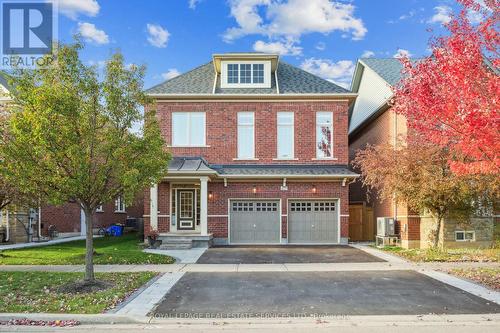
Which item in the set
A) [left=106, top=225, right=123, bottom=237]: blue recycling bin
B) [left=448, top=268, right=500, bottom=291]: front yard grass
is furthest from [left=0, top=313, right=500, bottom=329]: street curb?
[left=106, top=225, right=123, bottom=237]: blue recycling bin

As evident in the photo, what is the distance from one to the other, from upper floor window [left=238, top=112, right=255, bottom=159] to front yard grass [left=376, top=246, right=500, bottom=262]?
25.9 feet

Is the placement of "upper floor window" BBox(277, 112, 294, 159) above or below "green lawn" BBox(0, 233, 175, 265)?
above

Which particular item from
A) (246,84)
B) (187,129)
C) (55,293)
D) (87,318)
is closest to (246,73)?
(246,84)

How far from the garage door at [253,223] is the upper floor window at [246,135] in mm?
2392

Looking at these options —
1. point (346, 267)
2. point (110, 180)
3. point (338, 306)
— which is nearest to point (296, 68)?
point (346, 267)

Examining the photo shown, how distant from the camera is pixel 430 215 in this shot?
17.6 m

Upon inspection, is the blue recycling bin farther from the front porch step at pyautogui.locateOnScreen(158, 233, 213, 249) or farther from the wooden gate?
the wooden gate

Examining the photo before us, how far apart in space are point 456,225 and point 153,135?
13201mm

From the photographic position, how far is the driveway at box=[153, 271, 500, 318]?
27.5 ft

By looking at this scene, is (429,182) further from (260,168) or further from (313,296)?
(260,168)

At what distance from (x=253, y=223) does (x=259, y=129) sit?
15.0 ft

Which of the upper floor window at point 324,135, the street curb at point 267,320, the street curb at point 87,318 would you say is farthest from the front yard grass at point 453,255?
the street curb at point 87,318

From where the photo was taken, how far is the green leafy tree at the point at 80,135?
9.34 m

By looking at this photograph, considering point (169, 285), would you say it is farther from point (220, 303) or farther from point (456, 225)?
point (456, 225)
